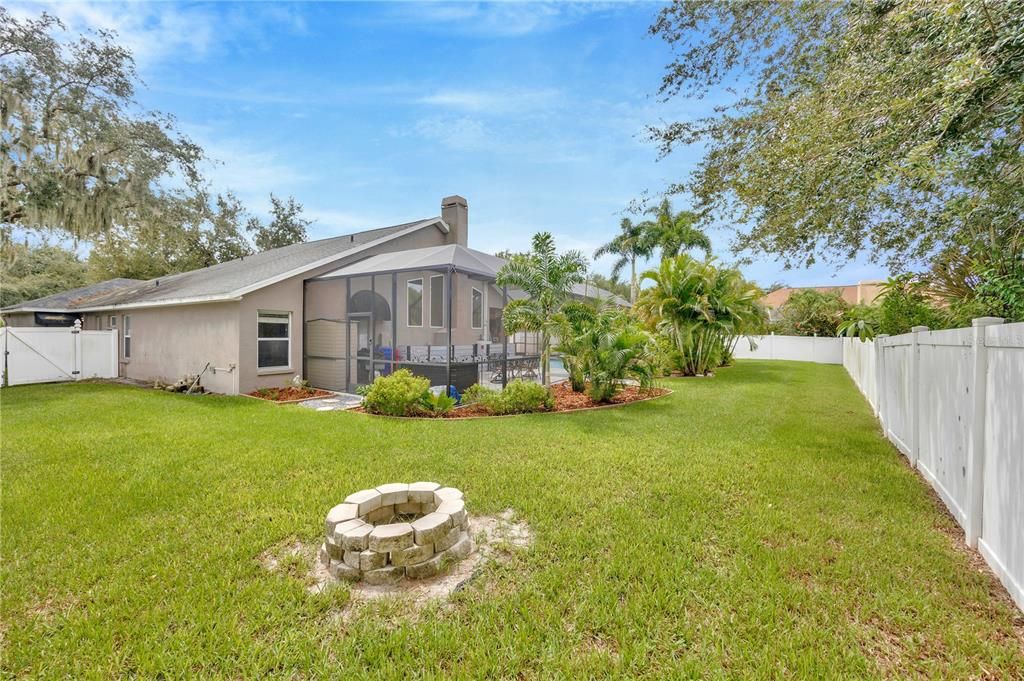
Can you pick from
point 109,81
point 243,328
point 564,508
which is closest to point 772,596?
point 564,508

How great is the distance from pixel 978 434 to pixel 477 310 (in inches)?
487

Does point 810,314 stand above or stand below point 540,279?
above

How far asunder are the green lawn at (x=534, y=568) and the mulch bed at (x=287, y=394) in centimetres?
391

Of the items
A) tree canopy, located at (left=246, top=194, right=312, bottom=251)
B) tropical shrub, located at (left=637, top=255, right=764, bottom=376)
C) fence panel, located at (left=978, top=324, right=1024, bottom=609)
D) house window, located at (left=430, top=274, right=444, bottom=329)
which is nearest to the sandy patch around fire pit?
fence panel, located at (left=978, top=324, right=1024, bottom=609)

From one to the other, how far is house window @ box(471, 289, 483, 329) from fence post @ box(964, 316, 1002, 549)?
12082 millimetres

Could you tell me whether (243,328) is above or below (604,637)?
above

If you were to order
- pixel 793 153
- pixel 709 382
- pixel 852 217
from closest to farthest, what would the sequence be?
pixel 793 153 < pixel 852 217 < pixel 709 382

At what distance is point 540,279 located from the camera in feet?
32.2

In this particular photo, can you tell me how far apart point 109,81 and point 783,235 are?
65.2 ft

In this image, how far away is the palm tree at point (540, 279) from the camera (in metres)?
9.75

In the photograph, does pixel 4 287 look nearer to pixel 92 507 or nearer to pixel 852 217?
pixel 92 507

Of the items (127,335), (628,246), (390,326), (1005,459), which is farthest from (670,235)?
(127,335)

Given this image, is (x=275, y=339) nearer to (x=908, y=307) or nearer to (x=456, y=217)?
(x=456, y=217)

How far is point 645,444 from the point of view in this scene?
6.43 metres
